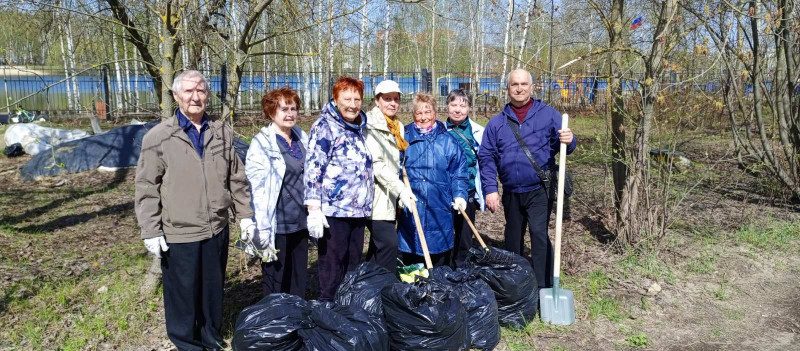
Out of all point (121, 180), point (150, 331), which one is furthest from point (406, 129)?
point (121, 180)

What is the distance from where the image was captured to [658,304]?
400 cm

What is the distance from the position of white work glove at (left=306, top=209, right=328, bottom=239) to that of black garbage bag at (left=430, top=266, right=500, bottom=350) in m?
0.72

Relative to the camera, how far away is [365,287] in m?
3.14

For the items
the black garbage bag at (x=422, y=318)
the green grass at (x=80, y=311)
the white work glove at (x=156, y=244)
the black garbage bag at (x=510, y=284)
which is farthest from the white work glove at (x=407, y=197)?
the green grass at (x=80, y=311)

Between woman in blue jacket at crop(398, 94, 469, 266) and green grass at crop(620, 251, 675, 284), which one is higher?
woman in blue jacket at crop(398, 94, 469, 266)

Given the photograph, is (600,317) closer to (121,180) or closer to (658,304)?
(658,304)

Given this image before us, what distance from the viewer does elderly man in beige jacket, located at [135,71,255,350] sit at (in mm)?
2822

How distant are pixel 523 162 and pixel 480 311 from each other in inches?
42.2

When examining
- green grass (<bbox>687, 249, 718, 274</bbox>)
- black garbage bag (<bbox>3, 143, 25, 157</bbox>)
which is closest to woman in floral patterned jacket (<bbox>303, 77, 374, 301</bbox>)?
green grass (<bbox>687, 249, 718, 274</bbox>)

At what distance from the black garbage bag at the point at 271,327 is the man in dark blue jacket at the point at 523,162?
1.67m

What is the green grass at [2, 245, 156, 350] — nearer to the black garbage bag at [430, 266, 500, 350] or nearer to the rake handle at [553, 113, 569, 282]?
→ the black garbage bag at [430, 266, 500, 350]

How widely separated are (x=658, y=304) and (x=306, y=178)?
2.65 m

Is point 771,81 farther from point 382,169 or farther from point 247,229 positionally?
point 247,229

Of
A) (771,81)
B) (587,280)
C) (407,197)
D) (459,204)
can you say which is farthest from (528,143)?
(771,81)
